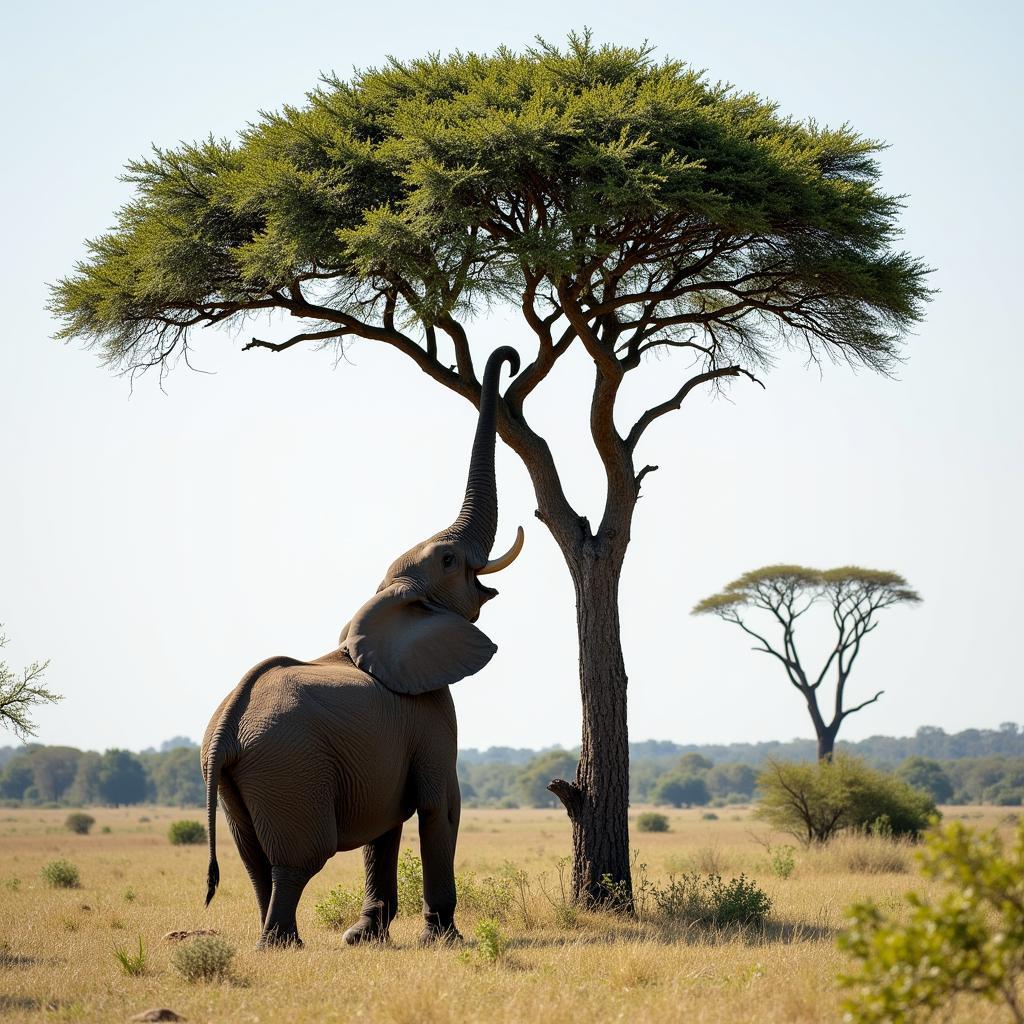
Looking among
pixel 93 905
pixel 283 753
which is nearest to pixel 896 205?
pixel 283 753

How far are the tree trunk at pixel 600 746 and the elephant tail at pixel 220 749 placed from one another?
3.76m

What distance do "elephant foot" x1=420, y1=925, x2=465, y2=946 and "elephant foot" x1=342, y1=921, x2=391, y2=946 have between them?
0.35 meters

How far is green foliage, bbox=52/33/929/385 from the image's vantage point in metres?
12.9

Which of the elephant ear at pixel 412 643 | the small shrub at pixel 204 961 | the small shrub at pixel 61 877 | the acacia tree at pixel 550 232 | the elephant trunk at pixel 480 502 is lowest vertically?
the small shrub at pixel 61 877

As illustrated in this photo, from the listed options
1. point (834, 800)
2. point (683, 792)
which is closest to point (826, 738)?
point (834, 800)

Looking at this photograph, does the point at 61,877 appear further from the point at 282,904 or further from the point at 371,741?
the point at 371,741

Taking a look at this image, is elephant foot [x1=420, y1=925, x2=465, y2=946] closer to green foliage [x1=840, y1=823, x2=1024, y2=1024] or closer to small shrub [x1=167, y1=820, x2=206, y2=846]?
green foliage [x1=840, y1=823, x2=1024, y2=1024]

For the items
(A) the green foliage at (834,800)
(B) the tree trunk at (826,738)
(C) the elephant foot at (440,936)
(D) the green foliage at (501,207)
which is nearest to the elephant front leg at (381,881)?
(C) the elephant foot at (440,936)

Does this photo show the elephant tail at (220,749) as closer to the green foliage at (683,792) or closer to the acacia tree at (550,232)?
the acacia tree at (550,232)

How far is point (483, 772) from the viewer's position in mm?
151000

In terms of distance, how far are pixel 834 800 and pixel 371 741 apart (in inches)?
746

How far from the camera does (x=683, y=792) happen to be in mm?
96438

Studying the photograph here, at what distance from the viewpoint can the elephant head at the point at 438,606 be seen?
11.3 metres

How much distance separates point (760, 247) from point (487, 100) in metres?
3.57
